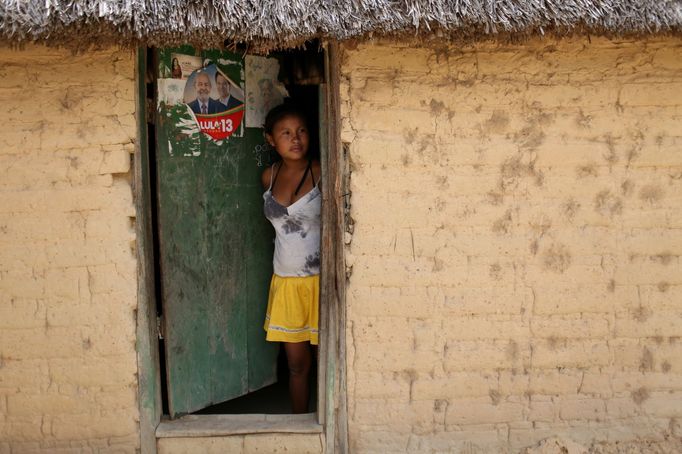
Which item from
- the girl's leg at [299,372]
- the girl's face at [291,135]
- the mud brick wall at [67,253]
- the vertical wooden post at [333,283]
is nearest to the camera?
the mud brick wall at [67,253]

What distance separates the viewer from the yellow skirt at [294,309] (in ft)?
13.6

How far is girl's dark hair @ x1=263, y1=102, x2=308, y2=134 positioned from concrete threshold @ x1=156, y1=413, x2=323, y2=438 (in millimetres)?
1584

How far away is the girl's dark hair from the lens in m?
4.10

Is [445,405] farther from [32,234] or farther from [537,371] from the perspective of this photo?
[32,234]

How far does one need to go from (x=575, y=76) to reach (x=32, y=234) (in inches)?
111

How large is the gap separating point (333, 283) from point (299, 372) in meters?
0.75

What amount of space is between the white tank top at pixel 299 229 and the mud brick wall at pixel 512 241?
0.46m

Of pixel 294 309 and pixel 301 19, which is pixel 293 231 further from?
pixel 301 19

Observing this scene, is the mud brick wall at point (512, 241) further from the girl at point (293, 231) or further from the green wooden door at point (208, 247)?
the green wooden door at point (208, 247)

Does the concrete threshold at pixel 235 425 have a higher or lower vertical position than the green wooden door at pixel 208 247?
lower

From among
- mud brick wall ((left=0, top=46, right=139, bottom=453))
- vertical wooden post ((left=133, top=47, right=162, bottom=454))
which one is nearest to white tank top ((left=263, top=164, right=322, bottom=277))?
vertical wooden post ((left=133, top=47, right=162, bottom=454))

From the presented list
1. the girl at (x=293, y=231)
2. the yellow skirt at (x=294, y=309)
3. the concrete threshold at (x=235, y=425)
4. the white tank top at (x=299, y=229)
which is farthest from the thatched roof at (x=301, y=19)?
the concrete threshold at (x=235, y=425)

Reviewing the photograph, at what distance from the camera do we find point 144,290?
3744 mm

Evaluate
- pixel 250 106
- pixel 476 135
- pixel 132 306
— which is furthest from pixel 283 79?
pixel 132 306
